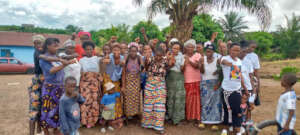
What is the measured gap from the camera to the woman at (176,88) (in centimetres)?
380

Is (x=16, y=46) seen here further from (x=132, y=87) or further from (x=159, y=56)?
(x=159, y=56)

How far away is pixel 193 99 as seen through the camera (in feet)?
12.9

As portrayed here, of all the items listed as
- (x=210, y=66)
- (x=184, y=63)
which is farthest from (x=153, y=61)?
(x=210, y=66)

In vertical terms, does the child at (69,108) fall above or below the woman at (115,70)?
below

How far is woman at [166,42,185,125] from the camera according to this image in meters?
3.80

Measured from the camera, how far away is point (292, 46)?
25797 millimetres

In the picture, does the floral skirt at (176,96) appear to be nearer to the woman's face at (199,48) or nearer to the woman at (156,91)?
the woman at (156,91)

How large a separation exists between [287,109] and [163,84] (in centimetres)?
201

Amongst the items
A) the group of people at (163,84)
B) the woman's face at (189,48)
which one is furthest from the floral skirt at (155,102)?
the woman's face at (189,48)

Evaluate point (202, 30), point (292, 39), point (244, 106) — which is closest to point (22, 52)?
point (202, 30)

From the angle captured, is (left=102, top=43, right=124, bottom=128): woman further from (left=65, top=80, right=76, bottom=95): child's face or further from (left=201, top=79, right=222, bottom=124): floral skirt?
(left=201, top=79, right=222, bottom=124): floral skirt

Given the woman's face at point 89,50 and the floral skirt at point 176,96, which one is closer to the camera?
the woman's face at point 89,50

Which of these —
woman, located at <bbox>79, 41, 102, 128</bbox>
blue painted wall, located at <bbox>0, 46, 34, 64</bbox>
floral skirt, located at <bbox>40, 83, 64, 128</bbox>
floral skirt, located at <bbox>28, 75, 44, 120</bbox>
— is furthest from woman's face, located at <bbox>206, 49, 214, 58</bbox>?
blue painted wall, located at <bbox>0, 46, 34, 64</bbox>

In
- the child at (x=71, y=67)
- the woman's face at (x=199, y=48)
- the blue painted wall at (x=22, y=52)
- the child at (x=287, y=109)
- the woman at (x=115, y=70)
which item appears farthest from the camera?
the blue painted wall at (x=22, y=52)
